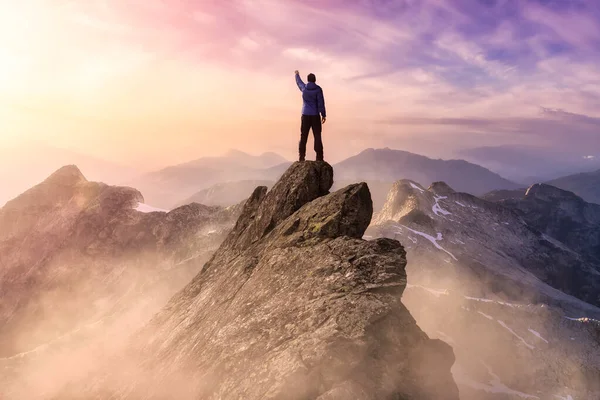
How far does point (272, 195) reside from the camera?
29219 mm

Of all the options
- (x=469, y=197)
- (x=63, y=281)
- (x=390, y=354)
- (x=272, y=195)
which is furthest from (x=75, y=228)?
(x=469, y=197)

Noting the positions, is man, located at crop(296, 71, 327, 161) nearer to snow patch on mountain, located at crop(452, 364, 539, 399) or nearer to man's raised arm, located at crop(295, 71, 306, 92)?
man's raised arm, located at crop(295, 71, 306, 92)

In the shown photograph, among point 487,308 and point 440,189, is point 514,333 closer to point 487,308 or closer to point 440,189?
point 487,308

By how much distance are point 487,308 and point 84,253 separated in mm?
85984

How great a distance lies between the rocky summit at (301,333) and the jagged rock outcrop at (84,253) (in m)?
38.5

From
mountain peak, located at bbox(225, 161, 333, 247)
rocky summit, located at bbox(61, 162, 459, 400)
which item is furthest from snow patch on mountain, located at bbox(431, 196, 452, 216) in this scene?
rocky summit, located at bbox(61, 162, 459, 400)

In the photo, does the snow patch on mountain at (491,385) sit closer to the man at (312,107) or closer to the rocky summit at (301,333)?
the rocky summit at (301,333)

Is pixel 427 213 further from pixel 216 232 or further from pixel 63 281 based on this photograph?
pixel 63 281

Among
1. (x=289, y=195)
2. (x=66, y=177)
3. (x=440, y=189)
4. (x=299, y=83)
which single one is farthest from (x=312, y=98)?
(x=440, y=189)

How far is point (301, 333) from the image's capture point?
53.3 feet

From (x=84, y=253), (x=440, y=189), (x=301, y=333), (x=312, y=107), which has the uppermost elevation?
(x=312, y=107)

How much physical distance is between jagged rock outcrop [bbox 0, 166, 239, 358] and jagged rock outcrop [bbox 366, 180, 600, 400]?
156ft

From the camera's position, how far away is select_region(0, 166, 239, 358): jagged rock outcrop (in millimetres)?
68812

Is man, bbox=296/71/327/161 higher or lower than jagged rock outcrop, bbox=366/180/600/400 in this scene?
higher
